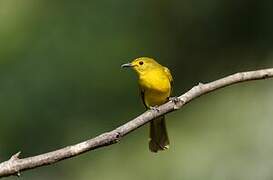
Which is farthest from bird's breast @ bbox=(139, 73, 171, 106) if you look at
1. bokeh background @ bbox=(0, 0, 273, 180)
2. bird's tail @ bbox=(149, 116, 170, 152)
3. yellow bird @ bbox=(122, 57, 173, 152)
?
bokeh background @ bbox=(0, 0, 273, 180)

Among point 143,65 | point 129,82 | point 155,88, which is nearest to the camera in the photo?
point 155,88

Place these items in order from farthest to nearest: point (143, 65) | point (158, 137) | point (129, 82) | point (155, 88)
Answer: point (129, 82) → point (143, 65) → point (155, 88) → point (158, 137)

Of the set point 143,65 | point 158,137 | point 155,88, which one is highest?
point 143,65

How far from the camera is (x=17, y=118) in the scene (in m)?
5.73

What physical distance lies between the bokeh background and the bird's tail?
0.37 metres

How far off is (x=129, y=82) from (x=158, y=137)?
1888 mm

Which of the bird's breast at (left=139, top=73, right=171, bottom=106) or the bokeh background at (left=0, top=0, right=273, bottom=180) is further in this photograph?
the bokeh background at (left=0, top=0, right=273, bottom=180)

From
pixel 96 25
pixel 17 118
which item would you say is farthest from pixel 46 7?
pixel 17 118

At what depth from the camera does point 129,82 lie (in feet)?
21.2

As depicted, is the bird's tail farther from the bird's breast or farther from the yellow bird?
the bird's breast

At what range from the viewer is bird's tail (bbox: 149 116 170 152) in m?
4.50

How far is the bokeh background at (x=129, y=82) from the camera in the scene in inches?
202

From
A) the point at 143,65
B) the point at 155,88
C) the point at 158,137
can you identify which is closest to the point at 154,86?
the point at 155,88

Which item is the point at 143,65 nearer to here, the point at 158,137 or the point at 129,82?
the point at 158,137
